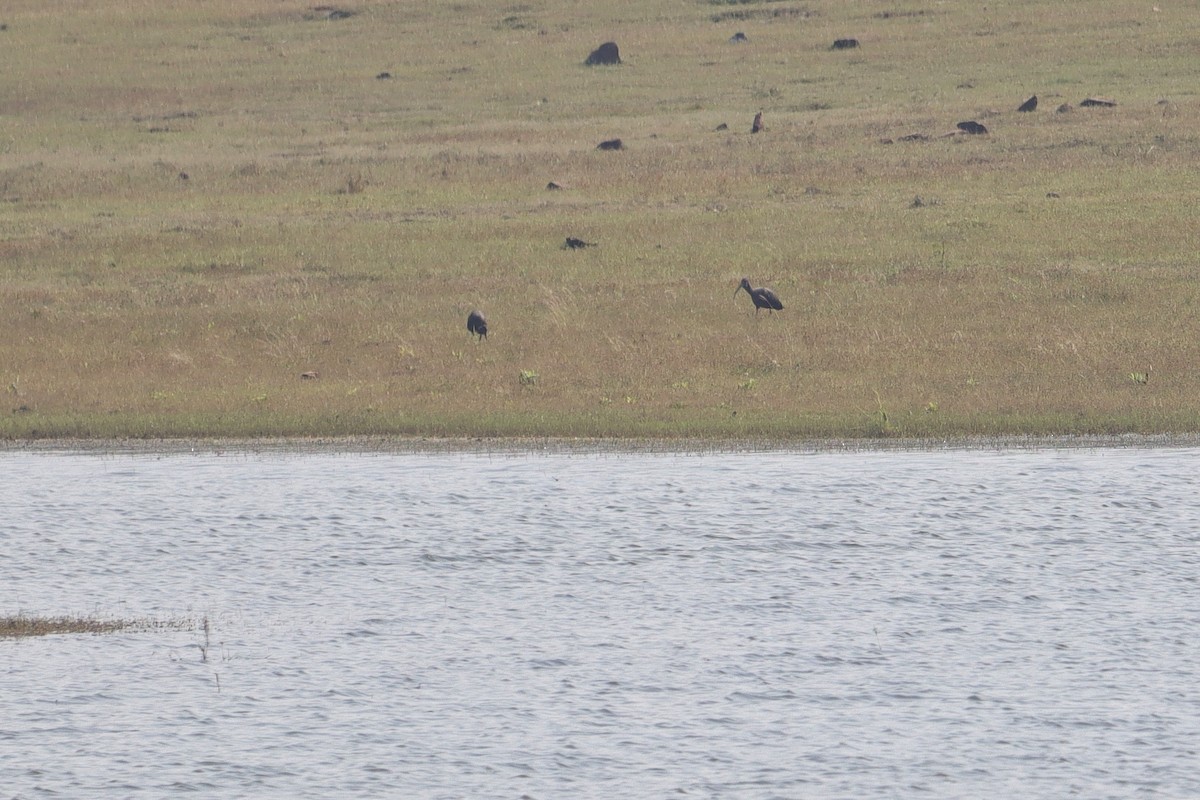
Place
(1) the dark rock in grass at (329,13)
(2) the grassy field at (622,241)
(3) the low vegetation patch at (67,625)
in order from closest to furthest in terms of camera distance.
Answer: (3) the low vegetation patch at (67,625)
(2) the grassy field at (622,241)
(1) the dark rock in grass at (329,13)

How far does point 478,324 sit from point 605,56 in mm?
39617

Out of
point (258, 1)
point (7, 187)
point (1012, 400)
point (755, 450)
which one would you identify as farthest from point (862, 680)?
point (258, 1)

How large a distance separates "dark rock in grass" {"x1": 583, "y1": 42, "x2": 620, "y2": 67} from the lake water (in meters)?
44.7

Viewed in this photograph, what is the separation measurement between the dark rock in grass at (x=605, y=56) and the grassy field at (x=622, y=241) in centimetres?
56

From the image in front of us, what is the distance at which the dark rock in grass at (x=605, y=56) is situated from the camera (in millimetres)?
61938

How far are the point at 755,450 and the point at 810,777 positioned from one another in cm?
945

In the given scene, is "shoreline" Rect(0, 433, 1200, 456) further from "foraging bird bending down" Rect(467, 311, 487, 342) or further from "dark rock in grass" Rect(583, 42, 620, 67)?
"dark rock in grass" Rect(583, 42, 620, 67)

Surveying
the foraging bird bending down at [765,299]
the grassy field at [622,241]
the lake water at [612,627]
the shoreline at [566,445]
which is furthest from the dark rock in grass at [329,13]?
the lake water at [612,627]

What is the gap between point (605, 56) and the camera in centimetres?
6222

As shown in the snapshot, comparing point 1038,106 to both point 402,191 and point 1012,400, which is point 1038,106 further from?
point 1012,400

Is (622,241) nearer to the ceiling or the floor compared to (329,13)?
nearer to the floor

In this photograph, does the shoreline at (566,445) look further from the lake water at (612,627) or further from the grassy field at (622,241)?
the lake water at (612,627)

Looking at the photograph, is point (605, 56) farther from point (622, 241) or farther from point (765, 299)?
point (765, 299)

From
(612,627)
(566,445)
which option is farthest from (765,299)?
(612,627)
